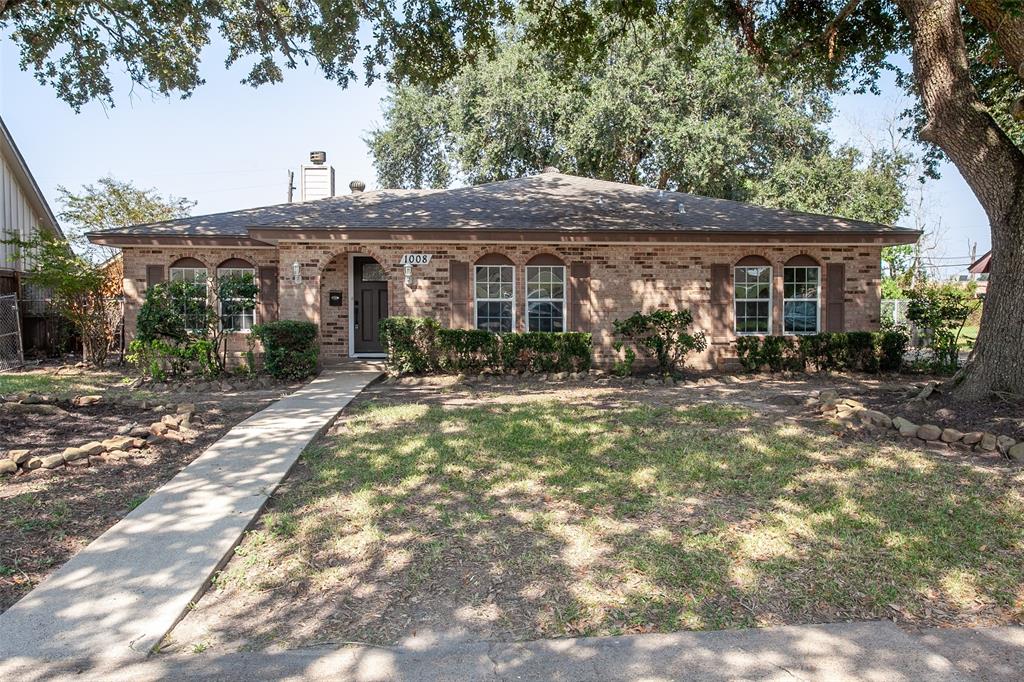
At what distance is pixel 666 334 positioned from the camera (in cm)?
1180

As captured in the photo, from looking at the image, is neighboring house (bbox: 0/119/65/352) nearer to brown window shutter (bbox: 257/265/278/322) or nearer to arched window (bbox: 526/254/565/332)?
brown window shutter (bbox: 257/265/278/322)

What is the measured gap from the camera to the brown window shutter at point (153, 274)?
13233 mm

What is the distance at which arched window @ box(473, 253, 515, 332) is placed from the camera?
1265cm

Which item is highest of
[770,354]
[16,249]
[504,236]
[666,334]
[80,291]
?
[16,249]

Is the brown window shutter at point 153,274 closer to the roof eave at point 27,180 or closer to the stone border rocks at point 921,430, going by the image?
the roof eave at point 27,180

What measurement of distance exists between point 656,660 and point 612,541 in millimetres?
1222

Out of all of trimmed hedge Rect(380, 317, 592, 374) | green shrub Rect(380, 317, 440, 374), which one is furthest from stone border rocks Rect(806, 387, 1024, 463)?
green shrub Rect(380, 317, 440, 374)

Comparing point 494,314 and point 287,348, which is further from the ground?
point 494,314

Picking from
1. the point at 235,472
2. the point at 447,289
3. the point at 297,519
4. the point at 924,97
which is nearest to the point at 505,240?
the point at 447,289

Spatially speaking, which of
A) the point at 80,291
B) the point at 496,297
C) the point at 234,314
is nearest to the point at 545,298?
the point at 496,297

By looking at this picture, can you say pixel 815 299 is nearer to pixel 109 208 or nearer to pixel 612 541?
pixel 612 541

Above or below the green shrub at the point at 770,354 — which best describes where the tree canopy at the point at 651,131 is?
above

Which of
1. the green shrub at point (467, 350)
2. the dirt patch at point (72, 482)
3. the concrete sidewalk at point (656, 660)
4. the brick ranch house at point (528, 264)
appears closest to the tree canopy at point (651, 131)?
the brick ranch house at point (528, 264)

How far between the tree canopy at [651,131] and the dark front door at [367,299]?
1160 centimetres
